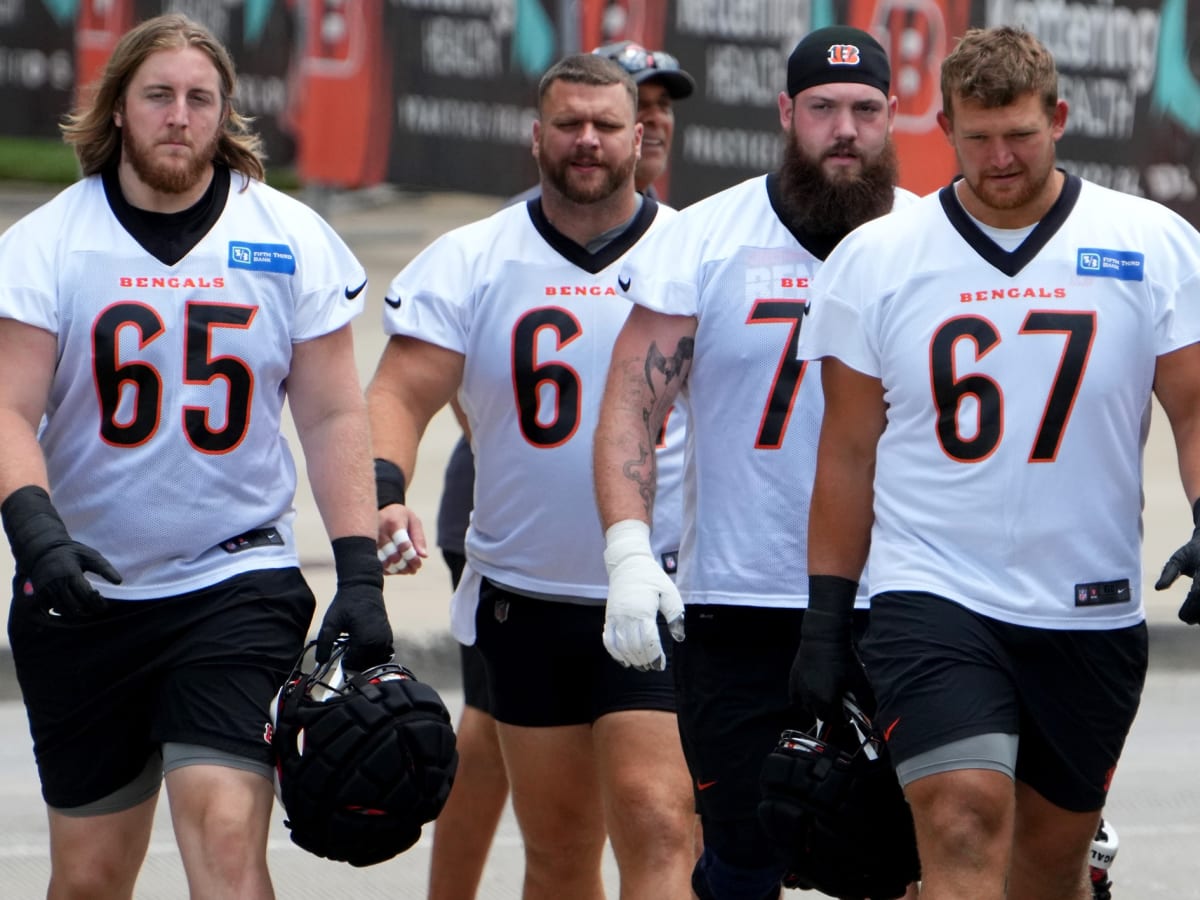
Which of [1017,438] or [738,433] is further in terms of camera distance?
[738,433]

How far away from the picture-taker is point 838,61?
5.84 m

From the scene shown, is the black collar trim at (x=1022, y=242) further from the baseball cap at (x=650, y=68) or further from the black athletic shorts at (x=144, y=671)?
the baseball cap at (x=650, y=68)

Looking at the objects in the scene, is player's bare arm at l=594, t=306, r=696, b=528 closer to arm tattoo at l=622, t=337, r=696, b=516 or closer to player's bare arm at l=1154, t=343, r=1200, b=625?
arm tattoo at l=622, t=337, r=696, b=516

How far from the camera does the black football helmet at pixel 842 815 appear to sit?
504 cm

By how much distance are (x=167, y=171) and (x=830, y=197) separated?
5.16ft

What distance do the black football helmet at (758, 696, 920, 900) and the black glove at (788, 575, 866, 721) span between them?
3.3 inches

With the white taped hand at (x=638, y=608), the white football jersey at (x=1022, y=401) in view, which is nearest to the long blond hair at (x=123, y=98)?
the white taped hand at (x=638, y=608)

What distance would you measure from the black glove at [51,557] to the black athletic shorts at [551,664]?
1.45 m

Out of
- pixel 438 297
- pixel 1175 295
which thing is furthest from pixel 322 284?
pixel 1175 295

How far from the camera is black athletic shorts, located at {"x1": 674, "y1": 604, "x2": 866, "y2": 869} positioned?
5.72m

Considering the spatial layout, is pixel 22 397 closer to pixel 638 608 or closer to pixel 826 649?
pixel 638 608

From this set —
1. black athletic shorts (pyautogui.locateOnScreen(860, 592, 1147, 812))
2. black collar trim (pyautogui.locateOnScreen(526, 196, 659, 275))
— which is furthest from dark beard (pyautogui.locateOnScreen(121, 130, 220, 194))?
black athletic shorts (pyautogui.locateOnScreen(860, 592, 1147, 812))

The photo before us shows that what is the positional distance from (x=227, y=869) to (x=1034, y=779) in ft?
5.50

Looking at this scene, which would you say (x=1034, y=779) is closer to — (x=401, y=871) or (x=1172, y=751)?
(x=401, y=871)
